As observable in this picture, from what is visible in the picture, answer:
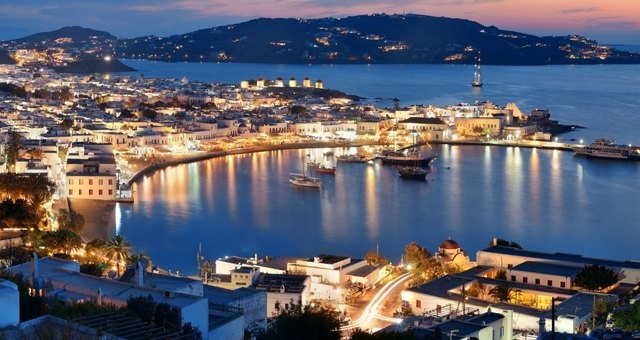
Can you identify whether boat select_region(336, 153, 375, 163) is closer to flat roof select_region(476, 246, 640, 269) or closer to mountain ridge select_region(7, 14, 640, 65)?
flat roof select_region(476, 246, 640, 269)

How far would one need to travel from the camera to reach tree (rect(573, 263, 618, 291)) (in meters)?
4.92

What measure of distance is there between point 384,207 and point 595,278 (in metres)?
4.58

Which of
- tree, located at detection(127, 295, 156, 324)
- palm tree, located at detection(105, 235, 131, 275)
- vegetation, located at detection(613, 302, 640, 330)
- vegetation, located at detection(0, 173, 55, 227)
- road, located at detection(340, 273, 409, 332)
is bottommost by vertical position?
road, located at detection(340, 273, 409, 332)

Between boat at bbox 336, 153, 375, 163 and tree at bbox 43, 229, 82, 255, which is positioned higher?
tree at bbox 43, 229, 82, 255

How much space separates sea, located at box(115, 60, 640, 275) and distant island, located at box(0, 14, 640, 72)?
40827 millimetres

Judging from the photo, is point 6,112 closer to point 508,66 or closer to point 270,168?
point 270,168

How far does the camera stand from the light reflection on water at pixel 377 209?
7457mm

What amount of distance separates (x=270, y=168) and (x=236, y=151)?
208cm

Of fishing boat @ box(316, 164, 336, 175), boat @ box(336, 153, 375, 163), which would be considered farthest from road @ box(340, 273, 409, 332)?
boat @ box(336, 153, 375, 163)

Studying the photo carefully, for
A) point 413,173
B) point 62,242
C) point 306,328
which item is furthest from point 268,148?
point 306,328

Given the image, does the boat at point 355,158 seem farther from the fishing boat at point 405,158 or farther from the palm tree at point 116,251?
the palm tree at point 116,251

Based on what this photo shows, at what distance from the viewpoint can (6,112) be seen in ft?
51.2

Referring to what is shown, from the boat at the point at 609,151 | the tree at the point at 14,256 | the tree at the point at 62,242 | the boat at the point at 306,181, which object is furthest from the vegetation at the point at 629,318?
the boat at the point at 609,151

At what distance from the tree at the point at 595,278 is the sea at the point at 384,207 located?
1950mm
